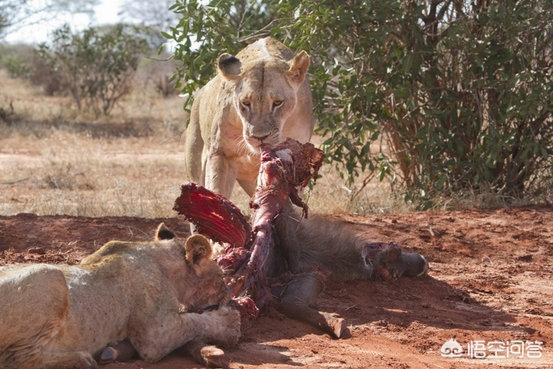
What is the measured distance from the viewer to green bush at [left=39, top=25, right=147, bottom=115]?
20781mm

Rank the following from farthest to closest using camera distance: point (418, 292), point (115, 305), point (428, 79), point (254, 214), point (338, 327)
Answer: point (428, 79), point (418, 292), point (254, 214), point (338, 327), point (115, 305)

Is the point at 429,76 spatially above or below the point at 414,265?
above

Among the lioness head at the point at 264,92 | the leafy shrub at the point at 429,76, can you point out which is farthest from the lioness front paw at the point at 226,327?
the leafy shrub at the point at 429,76

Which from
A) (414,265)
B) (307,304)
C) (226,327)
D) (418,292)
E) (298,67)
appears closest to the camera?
(226,327)

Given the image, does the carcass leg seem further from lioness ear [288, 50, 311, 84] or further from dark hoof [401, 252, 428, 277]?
lioness ear [288, 50, 311, 84]

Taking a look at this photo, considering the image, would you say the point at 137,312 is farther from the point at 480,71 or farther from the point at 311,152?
the point at 480,71

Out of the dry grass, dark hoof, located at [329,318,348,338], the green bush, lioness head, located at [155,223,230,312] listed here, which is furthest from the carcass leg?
the green bush

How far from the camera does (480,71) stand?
29.8 feet

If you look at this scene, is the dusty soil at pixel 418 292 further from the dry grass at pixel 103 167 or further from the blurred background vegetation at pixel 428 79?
the dry grass at pixel 103 167

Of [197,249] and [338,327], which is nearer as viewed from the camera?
[197,249]

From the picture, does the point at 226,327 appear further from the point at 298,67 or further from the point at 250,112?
the point at 298,67

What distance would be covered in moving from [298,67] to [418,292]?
1959 millimetres

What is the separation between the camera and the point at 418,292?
567cm

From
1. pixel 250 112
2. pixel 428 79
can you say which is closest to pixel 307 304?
pixel 250 112
